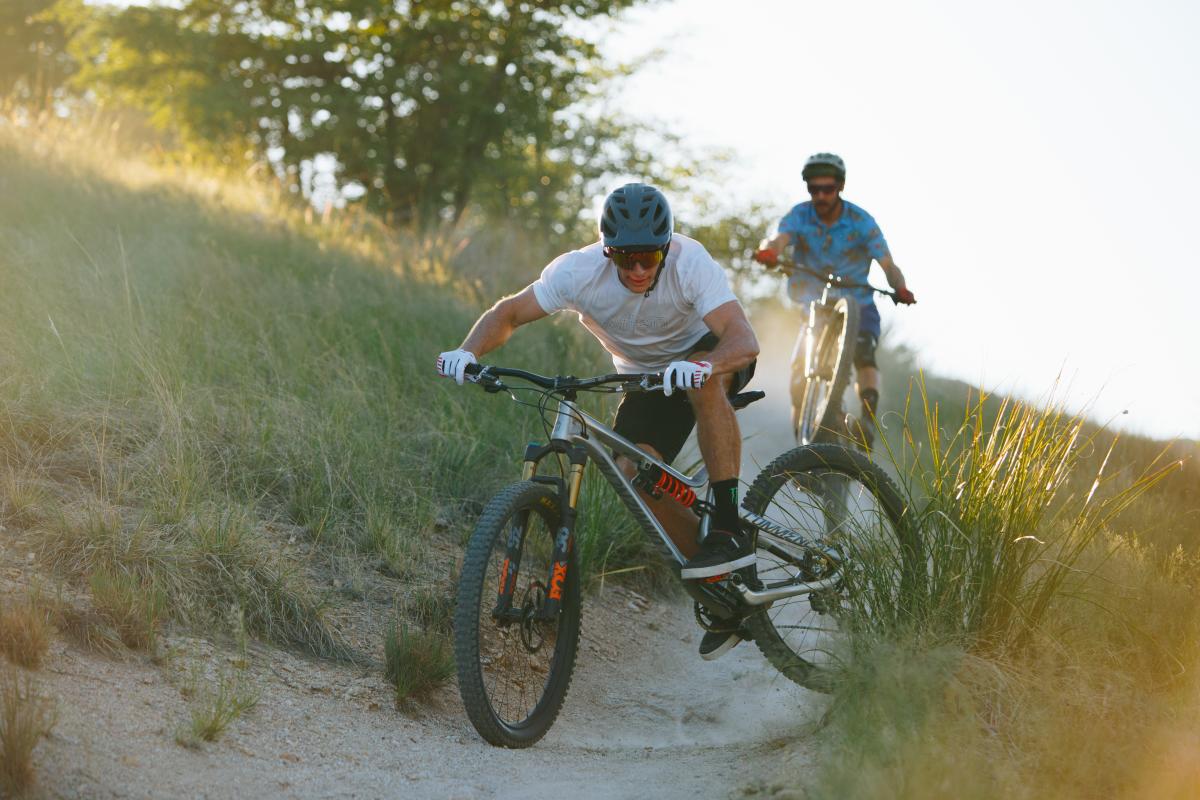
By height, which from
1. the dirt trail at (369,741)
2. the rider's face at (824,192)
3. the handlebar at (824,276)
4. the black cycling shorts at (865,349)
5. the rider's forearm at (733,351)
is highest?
the rider's face at (824,192)

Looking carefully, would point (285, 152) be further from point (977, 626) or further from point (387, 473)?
point (977, 626)

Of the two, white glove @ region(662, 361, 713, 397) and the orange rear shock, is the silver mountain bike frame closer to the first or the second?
the orange rear shock

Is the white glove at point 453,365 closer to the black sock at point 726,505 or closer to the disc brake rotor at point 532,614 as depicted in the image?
the disc brake rotor at point 532,614

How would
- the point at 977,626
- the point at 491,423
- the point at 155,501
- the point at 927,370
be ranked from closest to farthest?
the point at 977,626
the point at 155,501
the point at 491,423
the point at 927,370

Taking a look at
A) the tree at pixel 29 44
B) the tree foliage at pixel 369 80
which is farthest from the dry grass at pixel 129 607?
the tree at pixel 29 44

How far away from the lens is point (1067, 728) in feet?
12.1

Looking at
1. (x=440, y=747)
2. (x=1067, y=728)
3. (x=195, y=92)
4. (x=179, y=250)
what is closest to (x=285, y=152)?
(x=195, y=92)

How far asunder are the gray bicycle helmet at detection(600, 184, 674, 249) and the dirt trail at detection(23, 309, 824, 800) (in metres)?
1.89

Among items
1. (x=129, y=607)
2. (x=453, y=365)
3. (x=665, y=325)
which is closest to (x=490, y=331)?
(x=453, y=365)

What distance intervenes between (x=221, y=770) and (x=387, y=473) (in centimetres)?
265

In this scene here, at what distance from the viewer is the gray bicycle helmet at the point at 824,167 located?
8414 mm

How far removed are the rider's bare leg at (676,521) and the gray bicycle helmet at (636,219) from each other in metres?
0.89

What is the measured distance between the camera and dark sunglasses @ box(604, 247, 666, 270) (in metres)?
4.69

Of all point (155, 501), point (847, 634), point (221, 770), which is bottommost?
point (221, 770)
